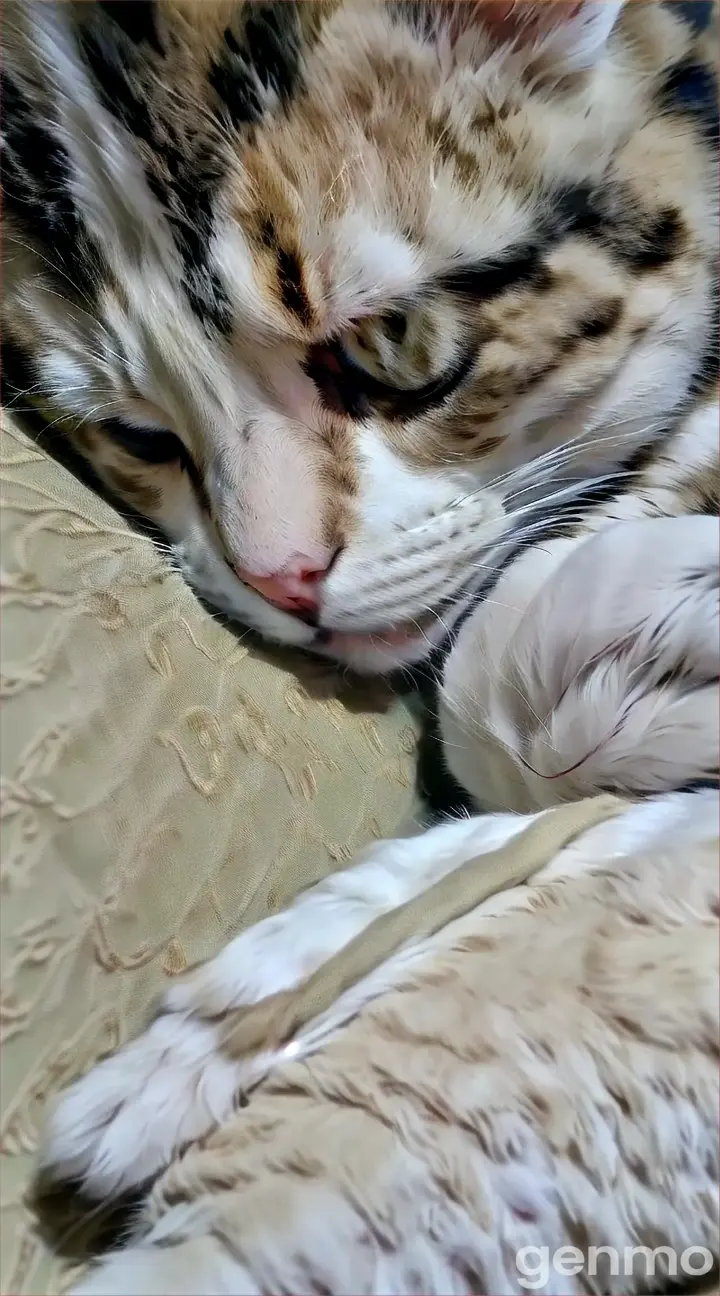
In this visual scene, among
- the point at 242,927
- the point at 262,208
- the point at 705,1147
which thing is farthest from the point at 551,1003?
the point at 262,208

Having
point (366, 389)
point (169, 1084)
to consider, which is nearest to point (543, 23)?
point (366, 389)

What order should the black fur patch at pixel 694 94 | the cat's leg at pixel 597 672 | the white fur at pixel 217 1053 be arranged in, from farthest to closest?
the black fur patch at pixel 694 94 < the cat's leg at pixel 597 672 < the white fur at pixel 217 1053

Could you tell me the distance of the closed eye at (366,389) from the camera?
1.84 feet

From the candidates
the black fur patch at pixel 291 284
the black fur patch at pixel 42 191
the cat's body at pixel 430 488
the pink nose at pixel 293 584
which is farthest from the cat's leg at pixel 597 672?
the black fur patch at pixel 42 191

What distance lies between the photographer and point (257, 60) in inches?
20.7

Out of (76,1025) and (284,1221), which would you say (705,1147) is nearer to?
(284,1221)

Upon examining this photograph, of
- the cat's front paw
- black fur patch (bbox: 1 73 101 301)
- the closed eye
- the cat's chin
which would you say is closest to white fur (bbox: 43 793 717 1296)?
the cat's front paw

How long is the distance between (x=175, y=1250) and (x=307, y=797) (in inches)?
9.8

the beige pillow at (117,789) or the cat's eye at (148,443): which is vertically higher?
the cat's eye at (148,443)

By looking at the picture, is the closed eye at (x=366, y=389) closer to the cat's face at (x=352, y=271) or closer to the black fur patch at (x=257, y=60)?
the cat's face at (x=352, y=271)

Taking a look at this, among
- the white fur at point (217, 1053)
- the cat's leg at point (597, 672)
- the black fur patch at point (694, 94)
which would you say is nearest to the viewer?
the white fur at point (217, 1053)

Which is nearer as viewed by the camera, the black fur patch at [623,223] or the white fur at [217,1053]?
the white fur at [217,1053]

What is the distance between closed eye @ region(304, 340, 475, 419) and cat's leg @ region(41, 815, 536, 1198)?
262mm

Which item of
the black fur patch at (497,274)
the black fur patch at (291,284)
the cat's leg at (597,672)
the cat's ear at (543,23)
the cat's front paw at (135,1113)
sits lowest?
the cat's front paw at (135,1113)
